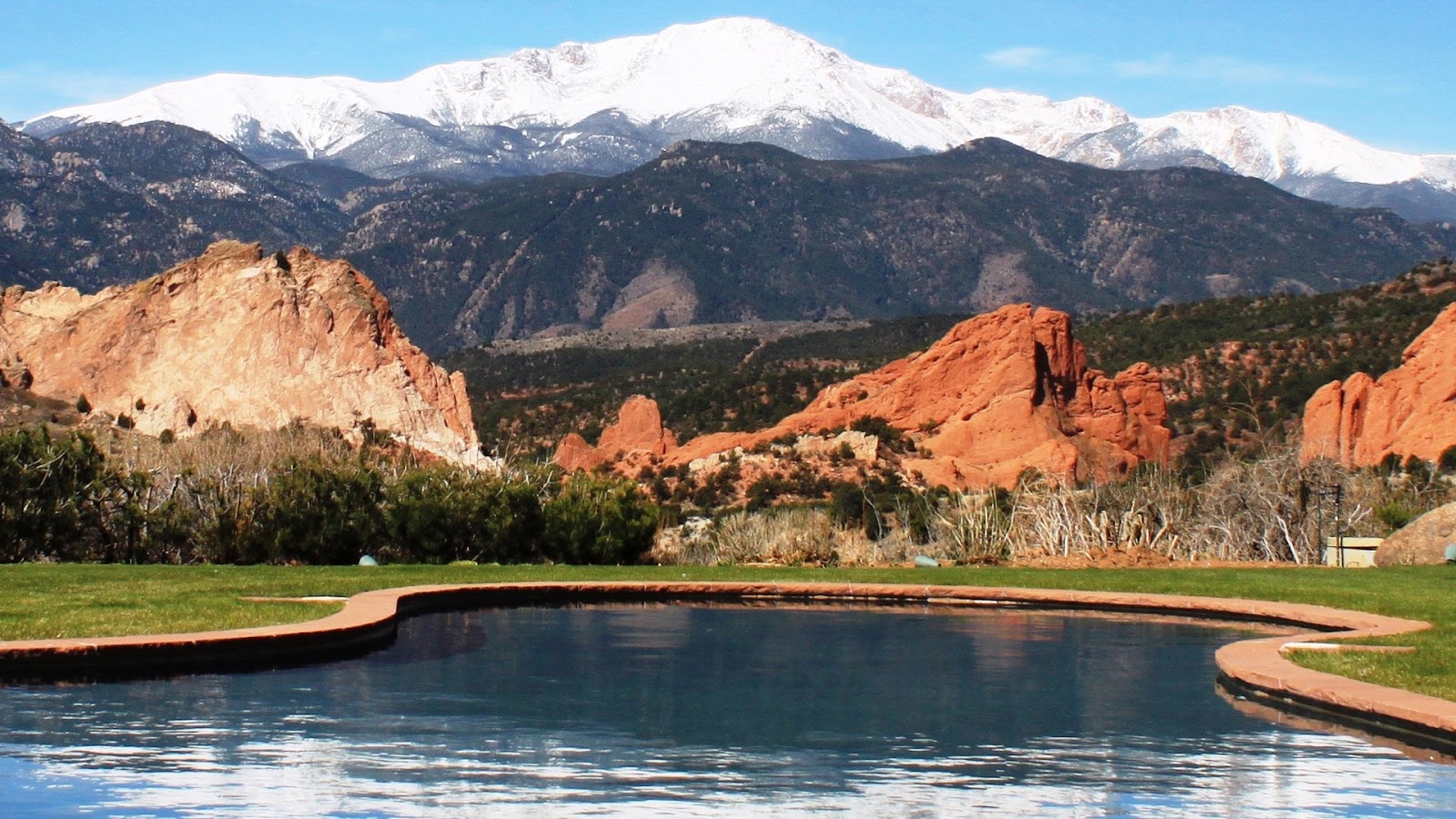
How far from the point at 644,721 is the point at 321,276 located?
129ft

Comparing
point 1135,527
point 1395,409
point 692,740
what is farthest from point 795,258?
point 692,740

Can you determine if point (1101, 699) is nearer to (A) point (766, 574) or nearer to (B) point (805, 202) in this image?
(A) point (766, 574)

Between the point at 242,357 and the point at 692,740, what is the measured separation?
1451 inches

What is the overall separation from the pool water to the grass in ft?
4.60

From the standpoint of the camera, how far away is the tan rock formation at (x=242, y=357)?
142 ft

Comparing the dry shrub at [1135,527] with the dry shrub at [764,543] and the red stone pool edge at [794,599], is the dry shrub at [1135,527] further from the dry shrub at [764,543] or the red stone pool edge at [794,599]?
the red stone pool edge at [794,599]

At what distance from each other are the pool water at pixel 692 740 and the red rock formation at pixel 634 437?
44.7m

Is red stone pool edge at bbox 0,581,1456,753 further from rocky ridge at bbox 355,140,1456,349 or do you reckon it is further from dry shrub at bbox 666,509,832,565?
rocky ridge at bbox 355,140,1456,349

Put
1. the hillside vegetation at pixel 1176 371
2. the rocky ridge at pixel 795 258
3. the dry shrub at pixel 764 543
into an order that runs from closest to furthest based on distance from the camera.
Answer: the dry shrub at pixel 764 543
the hillside vegetation at pixel 1176 371
the rocky ridge at pixel 795 258

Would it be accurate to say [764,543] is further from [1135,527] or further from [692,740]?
[692,740]

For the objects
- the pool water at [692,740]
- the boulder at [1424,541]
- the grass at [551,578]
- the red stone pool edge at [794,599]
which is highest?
the boulder at [1424,541]

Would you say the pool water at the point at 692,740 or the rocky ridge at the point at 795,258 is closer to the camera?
the pool water at the point at 692,740

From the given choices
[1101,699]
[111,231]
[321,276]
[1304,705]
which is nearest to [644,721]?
[1101,699]

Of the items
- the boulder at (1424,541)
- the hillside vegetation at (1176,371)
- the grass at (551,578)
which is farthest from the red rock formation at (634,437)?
the grass at (551,578)
